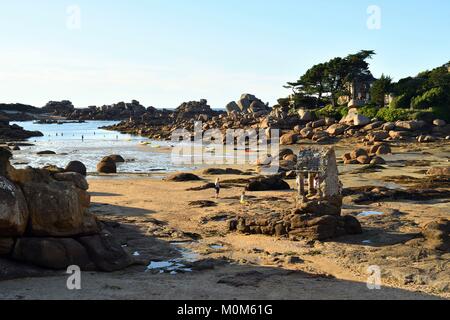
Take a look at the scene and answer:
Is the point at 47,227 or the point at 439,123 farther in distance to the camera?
the point at 439,123

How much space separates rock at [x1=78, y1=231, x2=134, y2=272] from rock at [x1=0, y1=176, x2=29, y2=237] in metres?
2.10

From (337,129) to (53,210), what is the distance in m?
58.8

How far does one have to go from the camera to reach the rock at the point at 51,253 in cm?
1650

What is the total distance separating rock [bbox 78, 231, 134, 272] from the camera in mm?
17250

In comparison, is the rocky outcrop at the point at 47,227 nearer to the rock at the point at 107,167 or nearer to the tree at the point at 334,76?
the rock at the point at 107,167

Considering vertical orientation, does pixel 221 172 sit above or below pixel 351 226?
above

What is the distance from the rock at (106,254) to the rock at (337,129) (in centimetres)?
5679

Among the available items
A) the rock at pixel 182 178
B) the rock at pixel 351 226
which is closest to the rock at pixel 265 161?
the rock at pixel 182 178

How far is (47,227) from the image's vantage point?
56.6 feet

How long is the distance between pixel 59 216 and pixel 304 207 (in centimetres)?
1046

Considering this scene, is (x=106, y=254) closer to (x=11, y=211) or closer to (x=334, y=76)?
(x=11, y=211)

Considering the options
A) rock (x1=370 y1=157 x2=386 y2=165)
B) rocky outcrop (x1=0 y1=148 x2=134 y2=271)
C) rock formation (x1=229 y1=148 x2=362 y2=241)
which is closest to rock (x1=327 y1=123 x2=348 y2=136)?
rock (x1=370 y1=157 x2=386 y2=165)

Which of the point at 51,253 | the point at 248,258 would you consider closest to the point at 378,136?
the point at 248,258

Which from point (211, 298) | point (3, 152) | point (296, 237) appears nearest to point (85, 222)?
point (3, 152)
